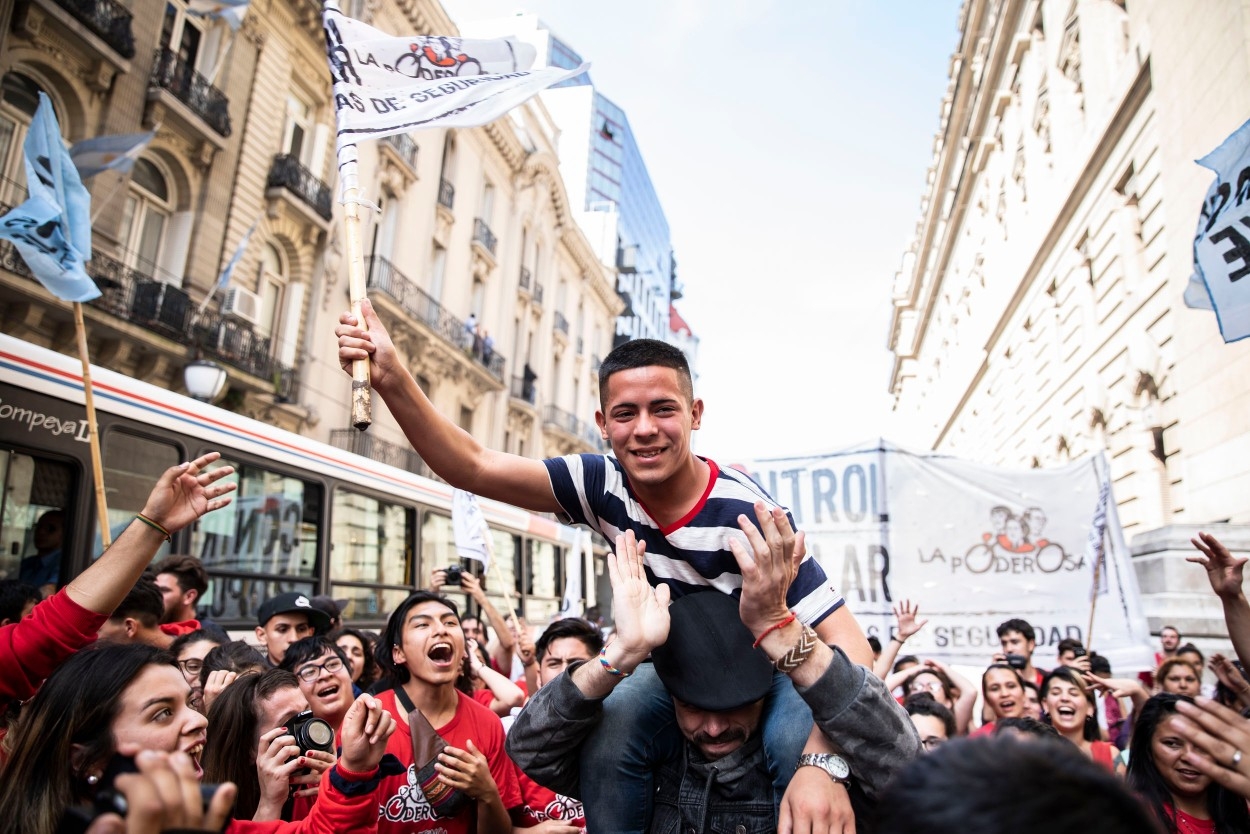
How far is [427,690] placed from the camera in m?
3.81

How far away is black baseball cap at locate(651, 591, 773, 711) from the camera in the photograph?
202 centimetres

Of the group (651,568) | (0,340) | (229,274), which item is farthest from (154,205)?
(651,568)

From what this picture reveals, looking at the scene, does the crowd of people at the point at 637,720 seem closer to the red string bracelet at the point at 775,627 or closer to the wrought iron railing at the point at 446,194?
the red string bracelet at the point at 775,627

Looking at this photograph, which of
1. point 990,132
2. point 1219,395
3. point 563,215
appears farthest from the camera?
point 563,215

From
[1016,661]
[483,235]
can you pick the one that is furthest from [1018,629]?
[483,235]

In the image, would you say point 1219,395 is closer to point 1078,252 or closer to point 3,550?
point 1078,252

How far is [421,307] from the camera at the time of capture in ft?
78.7

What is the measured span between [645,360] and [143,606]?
10.9 ft

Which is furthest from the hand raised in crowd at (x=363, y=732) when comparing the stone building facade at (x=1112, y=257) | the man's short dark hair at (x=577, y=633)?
the stone building facade at (x=1112, y=257)

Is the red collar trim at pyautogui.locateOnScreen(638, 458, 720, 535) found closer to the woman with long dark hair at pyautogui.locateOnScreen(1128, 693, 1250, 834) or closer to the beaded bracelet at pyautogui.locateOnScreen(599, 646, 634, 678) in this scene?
the beaded bracelet at pyautogui.locateOnScreen(599, 646, 634, 678)

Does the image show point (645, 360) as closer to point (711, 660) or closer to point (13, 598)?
point (711, 660)

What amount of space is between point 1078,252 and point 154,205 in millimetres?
18276

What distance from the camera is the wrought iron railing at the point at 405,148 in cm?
2234

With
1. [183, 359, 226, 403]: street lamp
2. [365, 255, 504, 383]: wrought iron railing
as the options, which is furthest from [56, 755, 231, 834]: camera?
[365, 255, 504, 383]: wrought iron railing
